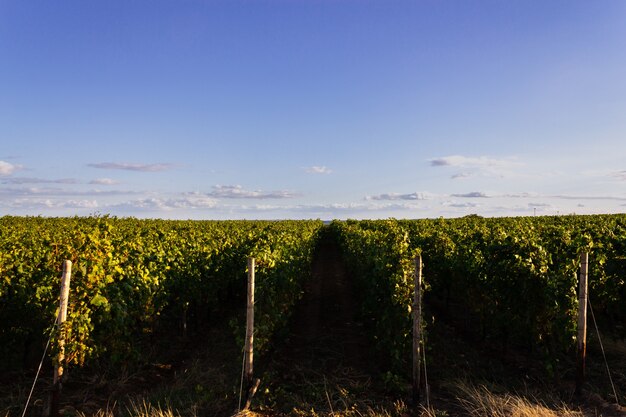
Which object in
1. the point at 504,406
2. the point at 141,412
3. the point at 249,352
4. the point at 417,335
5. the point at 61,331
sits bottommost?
the point at 141,412

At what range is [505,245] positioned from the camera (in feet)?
31.8

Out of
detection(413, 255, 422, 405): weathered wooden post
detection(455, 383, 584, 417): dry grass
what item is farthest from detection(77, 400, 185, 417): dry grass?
detection(455, 383, 584, 417): dry grass

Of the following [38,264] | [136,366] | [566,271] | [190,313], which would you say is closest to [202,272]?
[190,313]

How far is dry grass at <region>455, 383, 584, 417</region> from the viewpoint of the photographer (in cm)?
646

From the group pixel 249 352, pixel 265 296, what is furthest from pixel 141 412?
pixel 265 296

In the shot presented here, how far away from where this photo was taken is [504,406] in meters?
6.68

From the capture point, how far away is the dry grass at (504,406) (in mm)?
6457

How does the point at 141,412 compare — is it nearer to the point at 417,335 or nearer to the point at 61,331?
the point at 61,331

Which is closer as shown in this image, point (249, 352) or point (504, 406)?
point (504, 406)

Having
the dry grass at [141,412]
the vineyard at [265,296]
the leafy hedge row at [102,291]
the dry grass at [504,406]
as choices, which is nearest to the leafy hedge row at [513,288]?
the vineyard at [265,296]

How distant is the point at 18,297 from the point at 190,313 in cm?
584

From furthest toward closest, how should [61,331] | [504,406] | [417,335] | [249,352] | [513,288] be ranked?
[513,288] → [249,352] → [417,335] → [504,406] → [61,331]

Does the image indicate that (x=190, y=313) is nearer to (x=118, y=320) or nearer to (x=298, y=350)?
(x=298, y=350)

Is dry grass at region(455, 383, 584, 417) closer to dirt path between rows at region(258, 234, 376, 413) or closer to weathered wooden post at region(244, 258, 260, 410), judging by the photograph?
dirt path between rows at region(258, 234, 376, 413)
